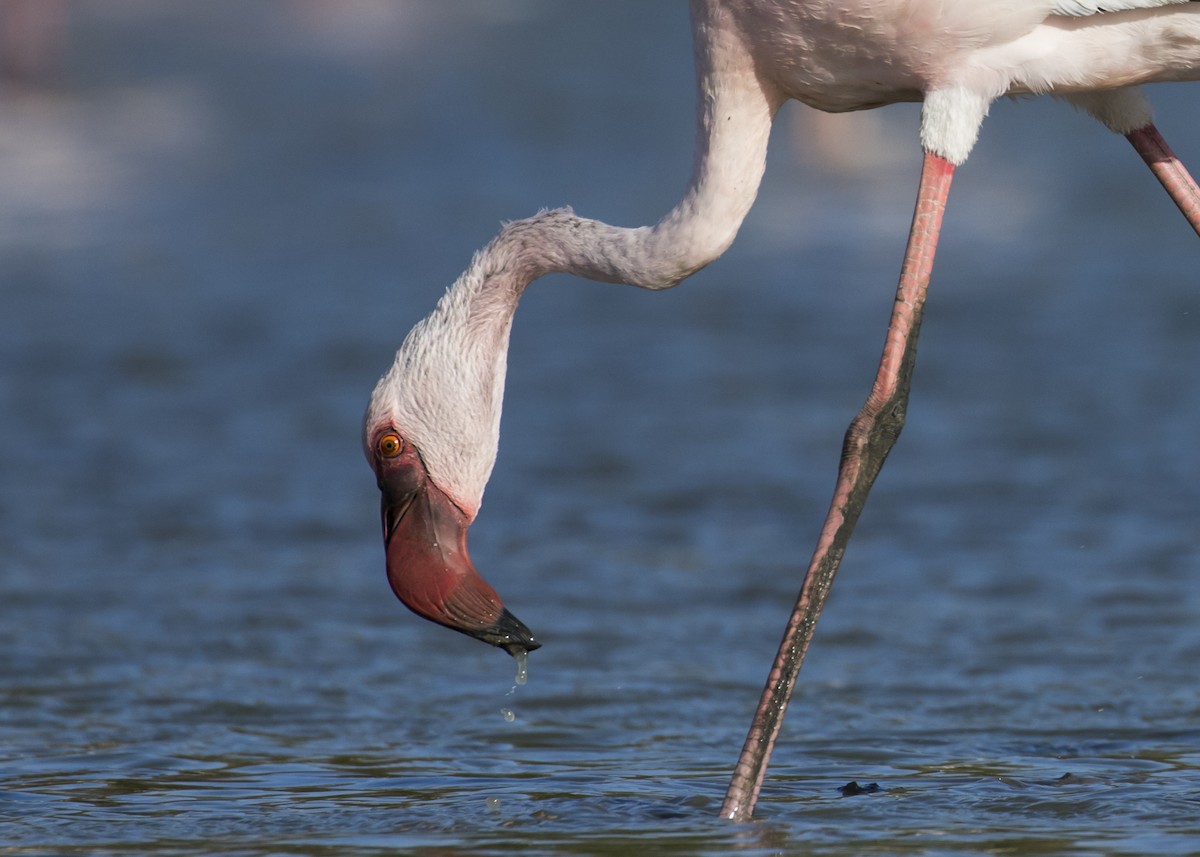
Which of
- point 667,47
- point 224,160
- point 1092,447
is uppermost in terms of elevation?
point 667,47

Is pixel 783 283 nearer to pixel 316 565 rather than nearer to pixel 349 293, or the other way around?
pixel 349 293

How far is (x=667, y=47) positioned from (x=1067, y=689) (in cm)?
2094

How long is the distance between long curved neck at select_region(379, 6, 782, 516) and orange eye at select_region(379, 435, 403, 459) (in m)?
0.06

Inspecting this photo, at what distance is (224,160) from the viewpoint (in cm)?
2216

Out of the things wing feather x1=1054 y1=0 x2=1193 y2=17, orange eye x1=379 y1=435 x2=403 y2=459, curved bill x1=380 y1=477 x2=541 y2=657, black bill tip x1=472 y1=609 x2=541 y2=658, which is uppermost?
wing feather x1=1054 y1=0 x2=1193 y2=17

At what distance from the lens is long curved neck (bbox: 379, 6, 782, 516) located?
6.66 m

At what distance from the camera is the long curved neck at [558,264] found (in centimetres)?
666

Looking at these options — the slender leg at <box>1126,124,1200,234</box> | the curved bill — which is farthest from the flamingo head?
the slender leg at <box>1126,124,1200,234</box>

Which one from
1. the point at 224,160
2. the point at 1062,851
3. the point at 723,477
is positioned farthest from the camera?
the point at 224,160

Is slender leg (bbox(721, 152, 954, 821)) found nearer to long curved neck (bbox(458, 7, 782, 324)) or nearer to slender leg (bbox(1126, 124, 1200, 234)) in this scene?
long curved neck (bbox(458, 7, 782, 324))

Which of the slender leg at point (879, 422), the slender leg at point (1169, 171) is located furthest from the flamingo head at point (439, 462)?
the slender leg at point (1169, 171)

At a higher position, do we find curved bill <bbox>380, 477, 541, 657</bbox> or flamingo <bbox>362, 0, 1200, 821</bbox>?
flamingo <bbox>362, 0, 1200, 821</bbox>

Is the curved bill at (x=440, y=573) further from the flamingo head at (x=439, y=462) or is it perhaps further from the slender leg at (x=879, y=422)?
the slender leg at (x=879, y=422)

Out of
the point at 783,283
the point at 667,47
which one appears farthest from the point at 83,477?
the point at 667,47
